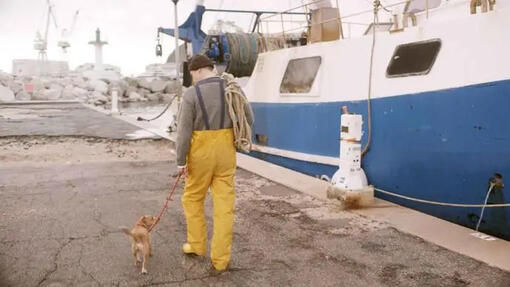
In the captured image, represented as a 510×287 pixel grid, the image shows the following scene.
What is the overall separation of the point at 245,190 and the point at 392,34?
3.36 m

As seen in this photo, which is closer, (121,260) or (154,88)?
(121,260)

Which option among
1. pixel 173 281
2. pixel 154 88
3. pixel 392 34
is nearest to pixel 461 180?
pixel 392 34

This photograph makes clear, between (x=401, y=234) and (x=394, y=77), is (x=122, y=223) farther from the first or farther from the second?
(x=394, y=77)

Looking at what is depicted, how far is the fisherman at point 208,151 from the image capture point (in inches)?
163

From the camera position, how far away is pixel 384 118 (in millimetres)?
7344

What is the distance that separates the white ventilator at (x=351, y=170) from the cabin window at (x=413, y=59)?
145 cm

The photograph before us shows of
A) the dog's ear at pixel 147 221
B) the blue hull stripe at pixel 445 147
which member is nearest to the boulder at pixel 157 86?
the blue hull stripe at pixel 445 147

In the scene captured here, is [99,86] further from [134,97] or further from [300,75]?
[300,75]

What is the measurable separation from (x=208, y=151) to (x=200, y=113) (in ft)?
1.08

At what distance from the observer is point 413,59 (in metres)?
7.16

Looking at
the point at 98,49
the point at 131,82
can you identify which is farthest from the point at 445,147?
the point at 98,49

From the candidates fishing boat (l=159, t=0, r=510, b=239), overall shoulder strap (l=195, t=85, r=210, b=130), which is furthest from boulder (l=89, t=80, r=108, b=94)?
overall shoulder strap (l=195, t=85, r=210, b=130)

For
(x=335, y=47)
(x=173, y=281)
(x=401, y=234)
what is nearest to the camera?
(x=173, y=281)

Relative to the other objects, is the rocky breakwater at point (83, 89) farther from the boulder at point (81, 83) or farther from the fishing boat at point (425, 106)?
the fishing boat at point (425, 106)
